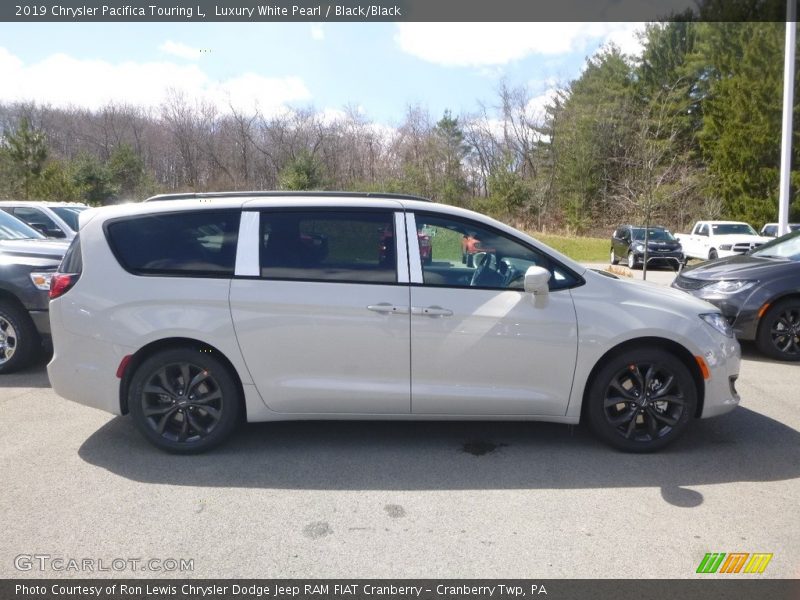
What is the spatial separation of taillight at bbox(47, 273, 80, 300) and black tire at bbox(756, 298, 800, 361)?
736 cm

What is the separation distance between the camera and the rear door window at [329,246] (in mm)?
4242

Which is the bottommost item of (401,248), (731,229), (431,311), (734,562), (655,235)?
(734,562)

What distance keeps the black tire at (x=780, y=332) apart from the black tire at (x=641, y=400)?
12.3ft

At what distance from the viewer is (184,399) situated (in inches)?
169

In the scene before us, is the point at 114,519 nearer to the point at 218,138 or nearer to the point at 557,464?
the point at 557,464

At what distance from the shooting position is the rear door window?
13.9 feet

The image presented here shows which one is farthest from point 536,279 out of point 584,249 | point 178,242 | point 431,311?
point 584,249

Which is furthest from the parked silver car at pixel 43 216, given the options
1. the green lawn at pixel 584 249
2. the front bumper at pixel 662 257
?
the green lawn at pixel 584 249

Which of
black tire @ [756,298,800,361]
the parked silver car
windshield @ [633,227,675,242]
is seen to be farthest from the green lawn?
the parked silver car

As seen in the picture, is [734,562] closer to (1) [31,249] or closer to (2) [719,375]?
(2) [719,375]

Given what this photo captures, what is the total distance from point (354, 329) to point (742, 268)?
5.93m

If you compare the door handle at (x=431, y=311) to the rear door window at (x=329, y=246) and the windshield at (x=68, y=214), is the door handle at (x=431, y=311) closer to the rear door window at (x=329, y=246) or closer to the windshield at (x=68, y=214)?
the rear door window at (x=329, y=246)
